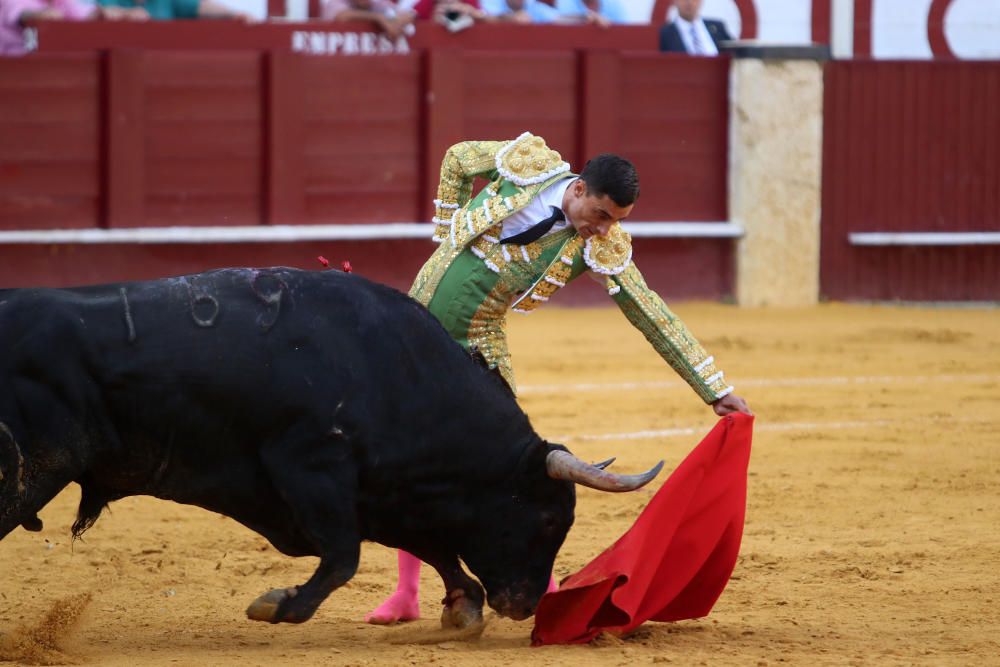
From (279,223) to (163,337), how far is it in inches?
234

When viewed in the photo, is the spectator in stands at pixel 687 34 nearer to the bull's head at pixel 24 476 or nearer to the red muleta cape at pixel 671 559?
the red muleta cape at pixel 671 559

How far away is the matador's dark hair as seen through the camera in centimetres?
358

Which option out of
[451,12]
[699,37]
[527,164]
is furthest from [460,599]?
[699,37]

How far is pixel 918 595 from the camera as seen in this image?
160 inches

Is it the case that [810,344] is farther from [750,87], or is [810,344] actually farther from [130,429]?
[130,429]

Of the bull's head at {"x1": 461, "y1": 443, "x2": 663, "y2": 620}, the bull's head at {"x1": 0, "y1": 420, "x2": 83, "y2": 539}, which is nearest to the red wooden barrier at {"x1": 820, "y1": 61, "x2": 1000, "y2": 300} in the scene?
the bull's head at {"x1": 461, "y1": 443, "x2": 663, "y2": 620}

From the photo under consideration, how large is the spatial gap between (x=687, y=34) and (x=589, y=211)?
6.71m

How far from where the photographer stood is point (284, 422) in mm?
3479

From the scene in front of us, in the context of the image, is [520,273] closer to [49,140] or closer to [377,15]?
[49,140]

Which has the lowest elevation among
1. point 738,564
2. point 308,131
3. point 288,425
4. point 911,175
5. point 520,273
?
point 738,564

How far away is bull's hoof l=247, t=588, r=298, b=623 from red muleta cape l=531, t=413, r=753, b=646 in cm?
56

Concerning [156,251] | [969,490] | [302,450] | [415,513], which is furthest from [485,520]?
[156,251]

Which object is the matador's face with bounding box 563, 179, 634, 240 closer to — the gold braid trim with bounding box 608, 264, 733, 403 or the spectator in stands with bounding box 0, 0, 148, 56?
the gold braid trim with bounding box 608, 264, 733, 403

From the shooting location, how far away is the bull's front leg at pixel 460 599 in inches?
147
